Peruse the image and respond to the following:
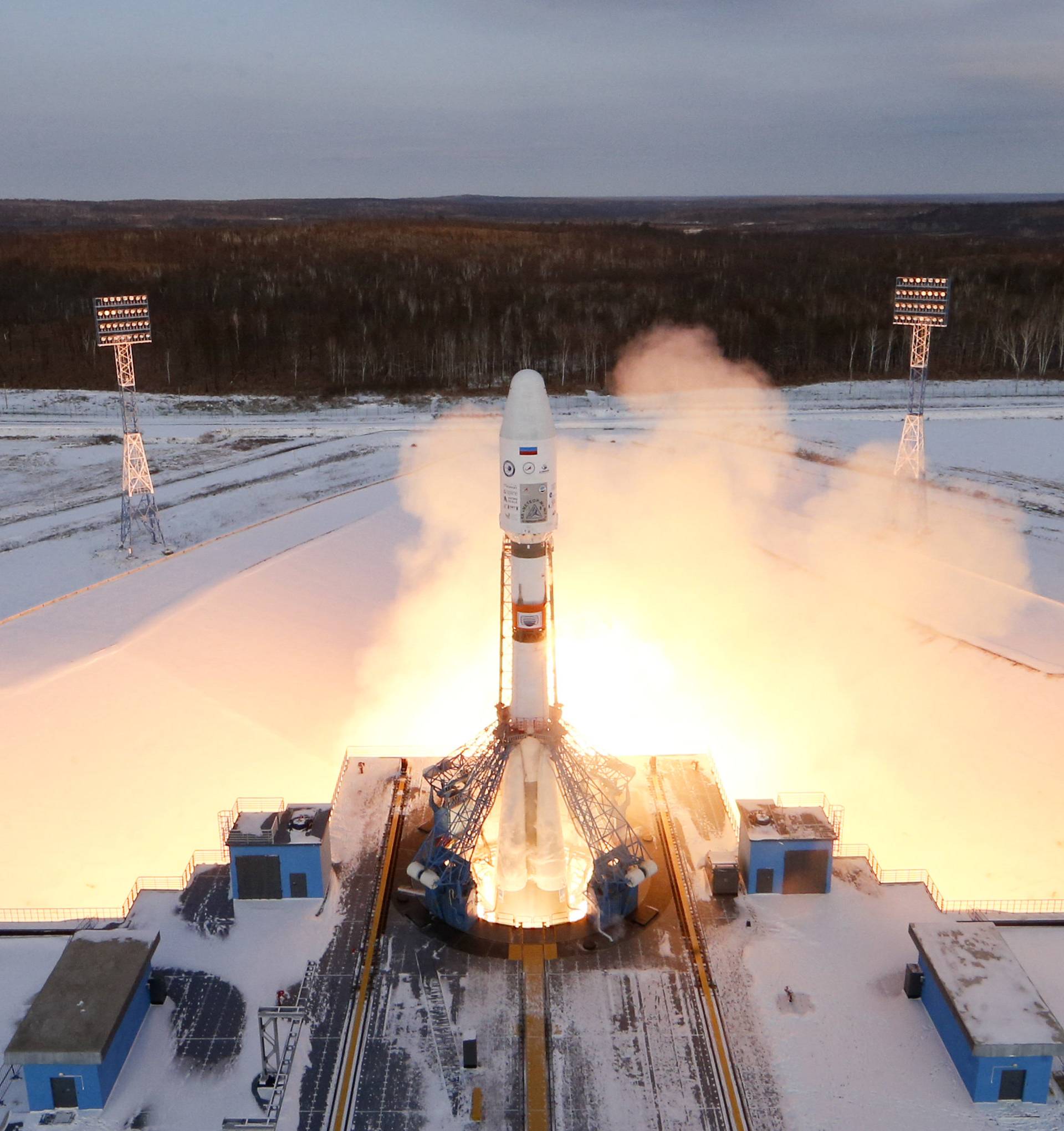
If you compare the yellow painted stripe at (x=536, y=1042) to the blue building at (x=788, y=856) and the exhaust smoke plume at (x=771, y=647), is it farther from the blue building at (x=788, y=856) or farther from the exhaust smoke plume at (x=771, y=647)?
the exhaust smoke plume at (x=771, y=647)

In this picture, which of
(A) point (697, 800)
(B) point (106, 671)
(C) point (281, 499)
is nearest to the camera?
(A) point (697, 800)

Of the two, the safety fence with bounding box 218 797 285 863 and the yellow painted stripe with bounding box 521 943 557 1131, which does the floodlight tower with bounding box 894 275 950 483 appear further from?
the yellow painted stripe with bounding box 521 943 557 1131

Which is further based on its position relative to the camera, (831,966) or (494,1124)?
(831,966)

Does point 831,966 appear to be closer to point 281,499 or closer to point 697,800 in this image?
point 697,800

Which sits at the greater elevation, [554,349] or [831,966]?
[554,349]

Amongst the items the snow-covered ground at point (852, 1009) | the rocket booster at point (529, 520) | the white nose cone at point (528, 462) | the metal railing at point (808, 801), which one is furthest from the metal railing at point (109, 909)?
the metal railing at point (808, 801)

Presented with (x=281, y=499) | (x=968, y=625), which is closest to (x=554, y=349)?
(x=281, y=499)
